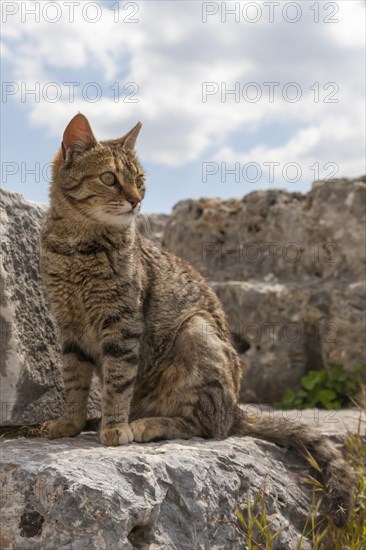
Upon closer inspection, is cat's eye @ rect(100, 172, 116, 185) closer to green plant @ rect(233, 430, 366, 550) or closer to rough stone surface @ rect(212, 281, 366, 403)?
green plant @ rect(233, 430, 366, 550)

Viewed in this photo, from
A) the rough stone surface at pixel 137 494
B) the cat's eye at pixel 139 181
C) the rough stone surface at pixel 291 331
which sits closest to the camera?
the rough stone surface at pixel 137 494

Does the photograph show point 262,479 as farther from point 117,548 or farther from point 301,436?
point 117,548

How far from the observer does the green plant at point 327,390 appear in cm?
726

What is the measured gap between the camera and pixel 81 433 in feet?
14.6

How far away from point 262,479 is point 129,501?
130 cm

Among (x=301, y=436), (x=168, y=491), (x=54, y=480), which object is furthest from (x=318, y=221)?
(x=54, y=480)

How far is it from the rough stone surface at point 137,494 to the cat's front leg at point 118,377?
0.52ft

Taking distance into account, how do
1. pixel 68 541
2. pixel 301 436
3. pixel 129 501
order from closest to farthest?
pixel 68 541 → pixel 129 501 → pixel 301 436

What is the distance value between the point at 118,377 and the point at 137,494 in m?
0.90

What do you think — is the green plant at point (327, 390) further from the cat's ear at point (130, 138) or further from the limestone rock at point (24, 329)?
the cat's ear at point (130, 138)

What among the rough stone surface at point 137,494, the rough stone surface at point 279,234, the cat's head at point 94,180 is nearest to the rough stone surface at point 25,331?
the rough stone surface at point 137,494

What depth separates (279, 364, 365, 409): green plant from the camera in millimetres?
7256

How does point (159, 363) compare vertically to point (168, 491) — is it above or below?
above

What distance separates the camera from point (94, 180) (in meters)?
4.21
